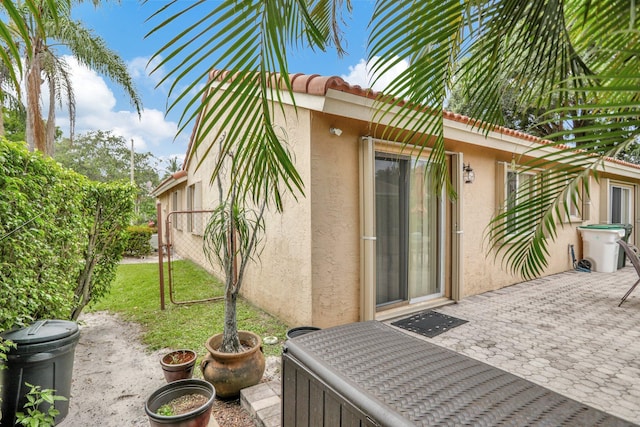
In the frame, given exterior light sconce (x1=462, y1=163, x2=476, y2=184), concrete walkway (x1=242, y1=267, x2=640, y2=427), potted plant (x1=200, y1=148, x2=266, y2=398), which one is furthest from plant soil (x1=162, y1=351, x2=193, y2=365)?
exterior light sconce (x1=462, y1=163, x2=476, y2=184)

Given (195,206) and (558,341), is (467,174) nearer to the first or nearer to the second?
(558,341)

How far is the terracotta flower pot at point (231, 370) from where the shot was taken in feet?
9.55

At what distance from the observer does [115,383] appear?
3240 mm

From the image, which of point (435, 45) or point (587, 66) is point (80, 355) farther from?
point (587, 66)

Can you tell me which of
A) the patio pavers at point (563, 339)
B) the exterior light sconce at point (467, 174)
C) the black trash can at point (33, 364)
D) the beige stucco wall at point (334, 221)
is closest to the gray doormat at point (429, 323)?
the patio pavers at point (563, 339)

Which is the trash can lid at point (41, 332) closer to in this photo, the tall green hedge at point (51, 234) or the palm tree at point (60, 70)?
the tall green hedge at point (51, 234)

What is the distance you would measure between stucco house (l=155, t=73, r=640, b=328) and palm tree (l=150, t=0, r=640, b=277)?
4.75ft

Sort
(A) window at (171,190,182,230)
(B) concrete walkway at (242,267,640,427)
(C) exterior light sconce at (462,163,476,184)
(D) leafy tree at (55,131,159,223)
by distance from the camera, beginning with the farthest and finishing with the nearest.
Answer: (D) leafy tree at (55,131,159,223)
(A) window at (171,190,182,230)
(C) exterior light sconce at (462,163,476,184)
(B) concrete walkway at (242,267,640,427)

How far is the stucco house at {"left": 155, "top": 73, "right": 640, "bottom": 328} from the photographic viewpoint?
421cm

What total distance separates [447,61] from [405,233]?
3618 millimetres

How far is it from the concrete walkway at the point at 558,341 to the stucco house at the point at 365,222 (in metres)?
0.81

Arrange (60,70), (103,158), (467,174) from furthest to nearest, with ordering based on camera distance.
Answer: (103,158) → (60,70) → (467,174)

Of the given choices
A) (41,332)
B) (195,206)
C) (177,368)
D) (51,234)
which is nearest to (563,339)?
(177,368)

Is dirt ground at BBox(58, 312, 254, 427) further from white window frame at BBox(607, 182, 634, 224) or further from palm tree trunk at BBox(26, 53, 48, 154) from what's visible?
white window frame at BBox(607, 182, 634, 224)
